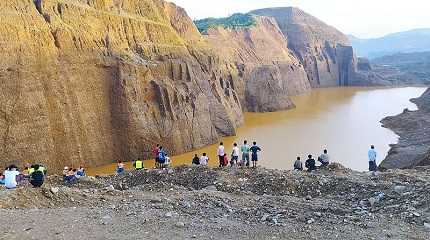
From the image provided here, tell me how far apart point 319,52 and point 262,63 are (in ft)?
94.9

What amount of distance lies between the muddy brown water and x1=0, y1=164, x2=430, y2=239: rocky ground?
12.6 metres

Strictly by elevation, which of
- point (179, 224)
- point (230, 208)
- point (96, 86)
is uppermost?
point (96, 86)

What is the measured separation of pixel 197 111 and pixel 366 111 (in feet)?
90.6

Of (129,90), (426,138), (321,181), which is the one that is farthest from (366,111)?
(321,181)

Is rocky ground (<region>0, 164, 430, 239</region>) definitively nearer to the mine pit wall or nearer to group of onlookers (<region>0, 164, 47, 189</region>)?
group of onlookers (<region>0, 164, 47, 189</region>)

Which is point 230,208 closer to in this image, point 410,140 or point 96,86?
point 96,86

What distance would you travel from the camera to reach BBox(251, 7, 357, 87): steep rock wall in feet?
319

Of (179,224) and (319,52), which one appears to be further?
(319,52)

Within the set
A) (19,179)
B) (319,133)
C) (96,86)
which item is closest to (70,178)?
(19,179)

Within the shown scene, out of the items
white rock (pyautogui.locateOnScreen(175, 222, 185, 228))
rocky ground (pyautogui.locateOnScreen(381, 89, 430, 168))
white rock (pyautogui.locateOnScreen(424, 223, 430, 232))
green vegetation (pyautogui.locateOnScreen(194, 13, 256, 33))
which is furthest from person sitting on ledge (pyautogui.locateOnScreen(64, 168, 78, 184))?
green vegetation (pyautogui.locateOnScreen(194, 13, 256, 33))

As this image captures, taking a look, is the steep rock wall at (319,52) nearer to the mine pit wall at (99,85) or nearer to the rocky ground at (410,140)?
the rocky ground at (410,140)

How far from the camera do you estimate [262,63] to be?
7481 cm

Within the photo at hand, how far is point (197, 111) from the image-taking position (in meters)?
37.2

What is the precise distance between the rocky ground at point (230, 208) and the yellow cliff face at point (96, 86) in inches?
378
